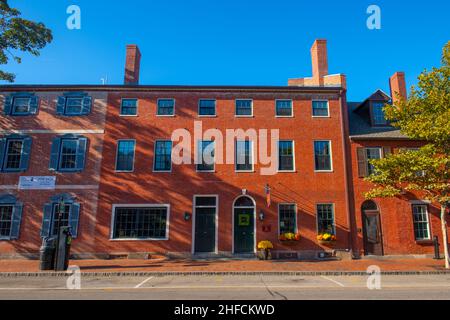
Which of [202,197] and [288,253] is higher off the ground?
[202,197]

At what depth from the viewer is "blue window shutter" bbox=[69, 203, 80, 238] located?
55.1ft

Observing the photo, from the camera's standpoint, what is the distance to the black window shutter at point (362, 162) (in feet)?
57.7

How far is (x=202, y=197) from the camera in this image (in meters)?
17.3

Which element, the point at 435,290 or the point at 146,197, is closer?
the point at 435,290

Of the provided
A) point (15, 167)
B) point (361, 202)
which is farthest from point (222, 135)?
point (15, 167)

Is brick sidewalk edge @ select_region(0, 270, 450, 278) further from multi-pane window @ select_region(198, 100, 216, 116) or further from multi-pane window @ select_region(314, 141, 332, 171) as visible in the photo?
multi-pane window @ select_region(198, 100, 216, 116)

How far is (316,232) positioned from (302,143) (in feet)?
17.4

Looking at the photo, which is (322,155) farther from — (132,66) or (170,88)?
(132,66)

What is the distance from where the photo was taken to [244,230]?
56.0ft

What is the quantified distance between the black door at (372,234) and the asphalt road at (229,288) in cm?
502

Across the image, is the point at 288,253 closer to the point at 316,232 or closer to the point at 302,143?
the point at 316,232

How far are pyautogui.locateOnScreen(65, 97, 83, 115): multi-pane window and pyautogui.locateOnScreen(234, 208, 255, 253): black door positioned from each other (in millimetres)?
11530
